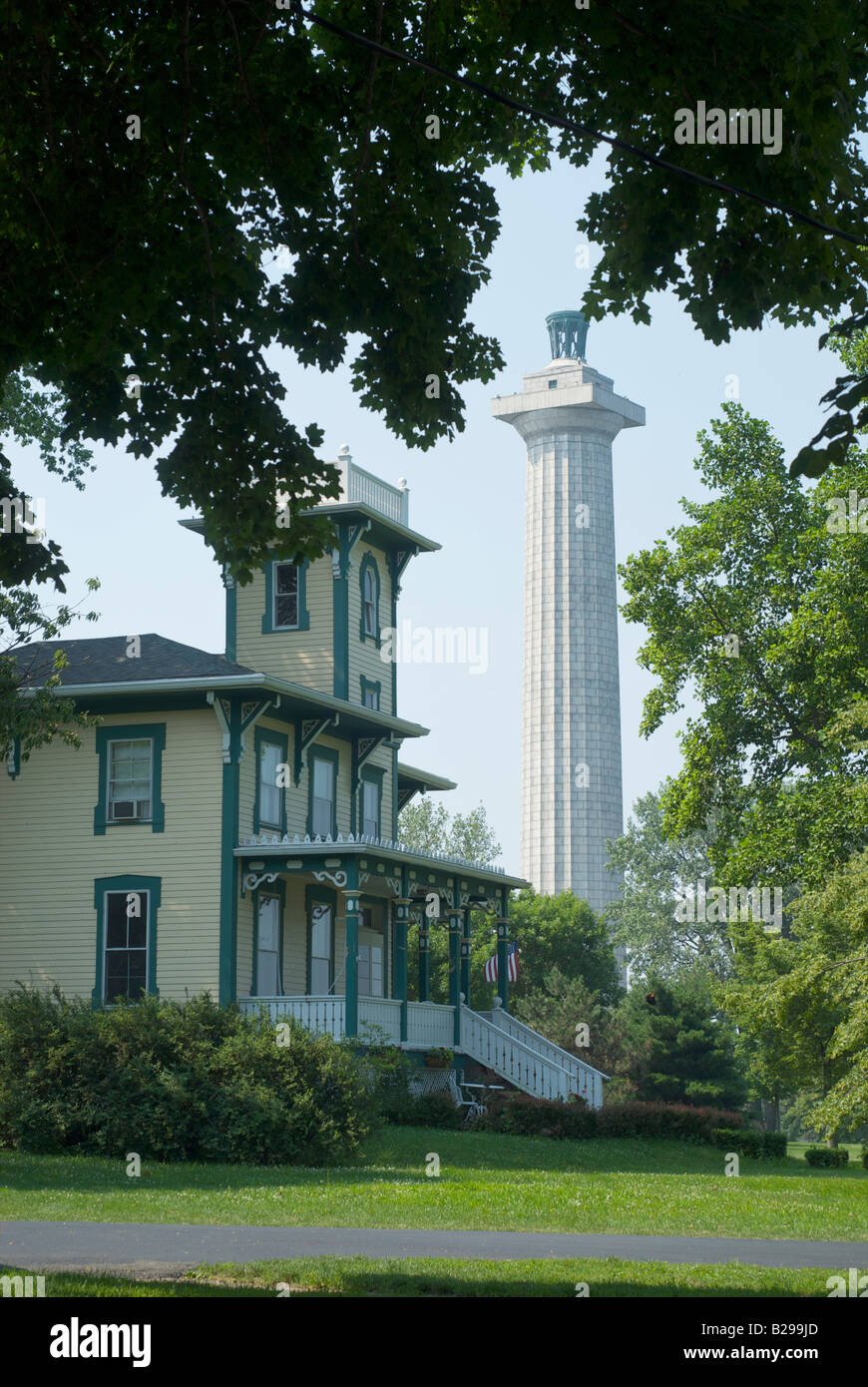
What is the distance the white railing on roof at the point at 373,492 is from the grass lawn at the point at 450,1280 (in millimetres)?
24044

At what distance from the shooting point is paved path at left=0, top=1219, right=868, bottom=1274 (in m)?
12.7

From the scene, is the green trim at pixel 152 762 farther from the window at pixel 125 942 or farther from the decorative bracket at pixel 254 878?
the decorative bracket at pixel 254 878

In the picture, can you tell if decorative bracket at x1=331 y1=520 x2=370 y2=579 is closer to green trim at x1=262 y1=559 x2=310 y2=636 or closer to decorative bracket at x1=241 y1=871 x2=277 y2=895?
green trim at x1=262 y1=559 x2=310 y2=636

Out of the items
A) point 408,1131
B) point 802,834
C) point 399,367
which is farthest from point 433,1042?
point 399,367

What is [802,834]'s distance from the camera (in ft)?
118

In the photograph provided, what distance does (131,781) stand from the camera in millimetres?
32812

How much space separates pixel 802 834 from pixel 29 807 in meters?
16.0

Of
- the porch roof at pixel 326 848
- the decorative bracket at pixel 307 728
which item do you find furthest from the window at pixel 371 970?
the decorative bracket at pixel 307 728

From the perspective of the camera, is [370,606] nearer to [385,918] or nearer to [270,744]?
[270,744]

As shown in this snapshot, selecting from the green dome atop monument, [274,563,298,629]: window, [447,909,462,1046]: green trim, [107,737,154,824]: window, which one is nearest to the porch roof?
[107,737,154,824]: window

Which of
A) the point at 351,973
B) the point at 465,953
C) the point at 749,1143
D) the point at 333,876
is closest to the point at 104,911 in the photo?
the point at 333,876

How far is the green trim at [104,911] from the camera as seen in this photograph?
32094 millimetres
